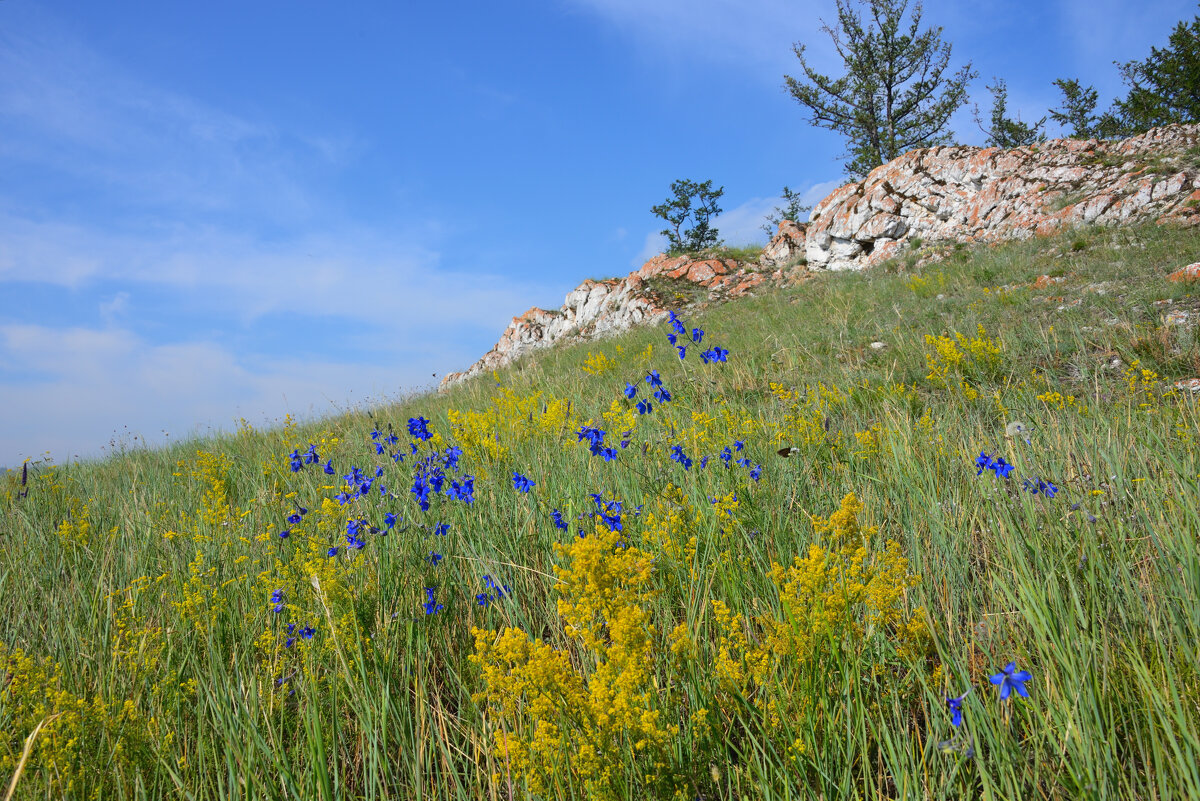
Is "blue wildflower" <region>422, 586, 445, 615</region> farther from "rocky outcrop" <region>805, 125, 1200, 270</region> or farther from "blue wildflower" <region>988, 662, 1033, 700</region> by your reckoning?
"rocky outcrop" <region>805, 125, 1200, 270</region>

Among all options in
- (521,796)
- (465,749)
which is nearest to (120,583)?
(465,749)

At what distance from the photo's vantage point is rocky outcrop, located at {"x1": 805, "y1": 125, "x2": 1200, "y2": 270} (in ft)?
36.8

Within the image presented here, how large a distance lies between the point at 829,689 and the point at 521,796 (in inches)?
31.7

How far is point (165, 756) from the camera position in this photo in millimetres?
1484

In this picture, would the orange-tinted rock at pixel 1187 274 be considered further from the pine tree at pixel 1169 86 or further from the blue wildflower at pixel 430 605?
the pine tree at pixel 1169 86

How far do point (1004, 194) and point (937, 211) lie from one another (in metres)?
1.61

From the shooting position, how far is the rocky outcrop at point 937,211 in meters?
11.5

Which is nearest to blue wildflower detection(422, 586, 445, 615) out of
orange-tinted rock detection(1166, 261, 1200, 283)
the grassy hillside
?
the grassy hillside

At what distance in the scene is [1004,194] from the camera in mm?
14219

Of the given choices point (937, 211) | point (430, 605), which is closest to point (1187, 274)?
point (430, 605)

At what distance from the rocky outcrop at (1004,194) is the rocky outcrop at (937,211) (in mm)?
28

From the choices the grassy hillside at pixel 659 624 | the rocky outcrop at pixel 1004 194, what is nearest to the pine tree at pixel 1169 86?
the rocky outcrop at pixel 1004 194

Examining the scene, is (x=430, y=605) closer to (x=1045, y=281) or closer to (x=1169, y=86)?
(x=1045, y=281)

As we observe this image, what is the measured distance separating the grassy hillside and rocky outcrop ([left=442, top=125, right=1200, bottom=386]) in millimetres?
7351
